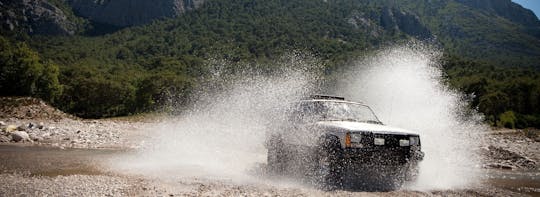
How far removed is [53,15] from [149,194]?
11833 centimetres

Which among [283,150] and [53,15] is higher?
[53,15]

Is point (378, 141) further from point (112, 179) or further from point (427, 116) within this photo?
point (427, 116)

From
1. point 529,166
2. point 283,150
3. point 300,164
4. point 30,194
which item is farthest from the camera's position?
point 529,166

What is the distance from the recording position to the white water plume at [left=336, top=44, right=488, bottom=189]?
36.1 feet

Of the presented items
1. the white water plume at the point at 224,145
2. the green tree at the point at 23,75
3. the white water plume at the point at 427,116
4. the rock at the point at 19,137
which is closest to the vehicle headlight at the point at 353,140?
the white water plume at the point at 427,116

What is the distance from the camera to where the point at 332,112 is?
9.70 metres

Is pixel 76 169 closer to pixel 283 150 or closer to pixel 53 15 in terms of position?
pixel 283 150

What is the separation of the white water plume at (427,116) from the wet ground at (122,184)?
848mm

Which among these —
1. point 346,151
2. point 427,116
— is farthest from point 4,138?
point 427,116

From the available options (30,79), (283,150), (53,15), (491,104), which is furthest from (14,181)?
(53,15)

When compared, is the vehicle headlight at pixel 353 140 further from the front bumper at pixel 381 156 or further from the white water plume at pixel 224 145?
the white water plume at pixel 224 145

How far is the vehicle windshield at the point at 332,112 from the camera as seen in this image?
9547 mm

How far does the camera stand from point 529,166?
13.6 m

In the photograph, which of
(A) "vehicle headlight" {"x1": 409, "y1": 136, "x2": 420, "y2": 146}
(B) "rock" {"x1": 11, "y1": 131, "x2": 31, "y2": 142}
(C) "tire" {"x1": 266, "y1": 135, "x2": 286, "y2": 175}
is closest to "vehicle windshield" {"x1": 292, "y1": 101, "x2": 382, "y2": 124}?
(C) "tire" {"x1": 266, "y1": 135, "x2": 286, "y2": 175}
